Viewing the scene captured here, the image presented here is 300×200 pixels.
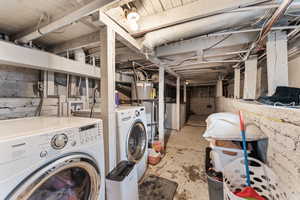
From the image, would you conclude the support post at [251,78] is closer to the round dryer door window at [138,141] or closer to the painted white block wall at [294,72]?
the painted white block wall at [294,72]

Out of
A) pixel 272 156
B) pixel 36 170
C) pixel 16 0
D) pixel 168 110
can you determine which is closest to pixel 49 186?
pixel 36 170

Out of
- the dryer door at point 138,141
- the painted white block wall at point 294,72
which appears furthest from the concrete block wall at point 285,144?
the dryer door at point 138,141

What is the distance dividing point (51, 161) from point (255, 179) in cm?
169

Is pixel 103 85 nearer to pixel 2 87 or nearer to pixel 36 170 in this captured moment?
pixel 36 170

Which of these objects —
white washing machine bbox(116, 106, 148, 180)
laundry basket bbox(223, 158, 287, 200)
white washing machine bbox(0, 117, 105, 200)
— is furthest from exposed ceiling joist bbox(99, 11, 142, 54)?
laundry basket bbox(223, 158, 287, 200)

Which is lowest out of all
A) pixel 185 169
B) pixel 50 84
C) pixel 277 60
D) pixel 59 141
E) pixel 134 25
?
pixel 185 169

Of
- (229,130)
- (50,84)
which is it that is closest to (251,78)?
(229,130)

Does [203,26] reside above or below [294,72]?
above

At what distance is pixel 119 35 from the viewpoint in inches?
55.0

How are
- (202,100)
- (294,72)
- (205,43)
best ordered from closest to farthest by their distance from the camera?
(294,72), (205,43), (202,100)

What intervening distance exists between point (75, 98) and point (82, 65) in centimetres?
68

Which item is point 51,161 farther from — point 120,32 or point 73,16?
point 120,32

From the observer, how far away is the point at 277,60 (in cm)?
145

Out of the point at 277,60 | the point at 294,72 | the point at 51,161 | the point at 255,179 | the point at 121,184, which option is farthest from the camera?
the point at 294,72
